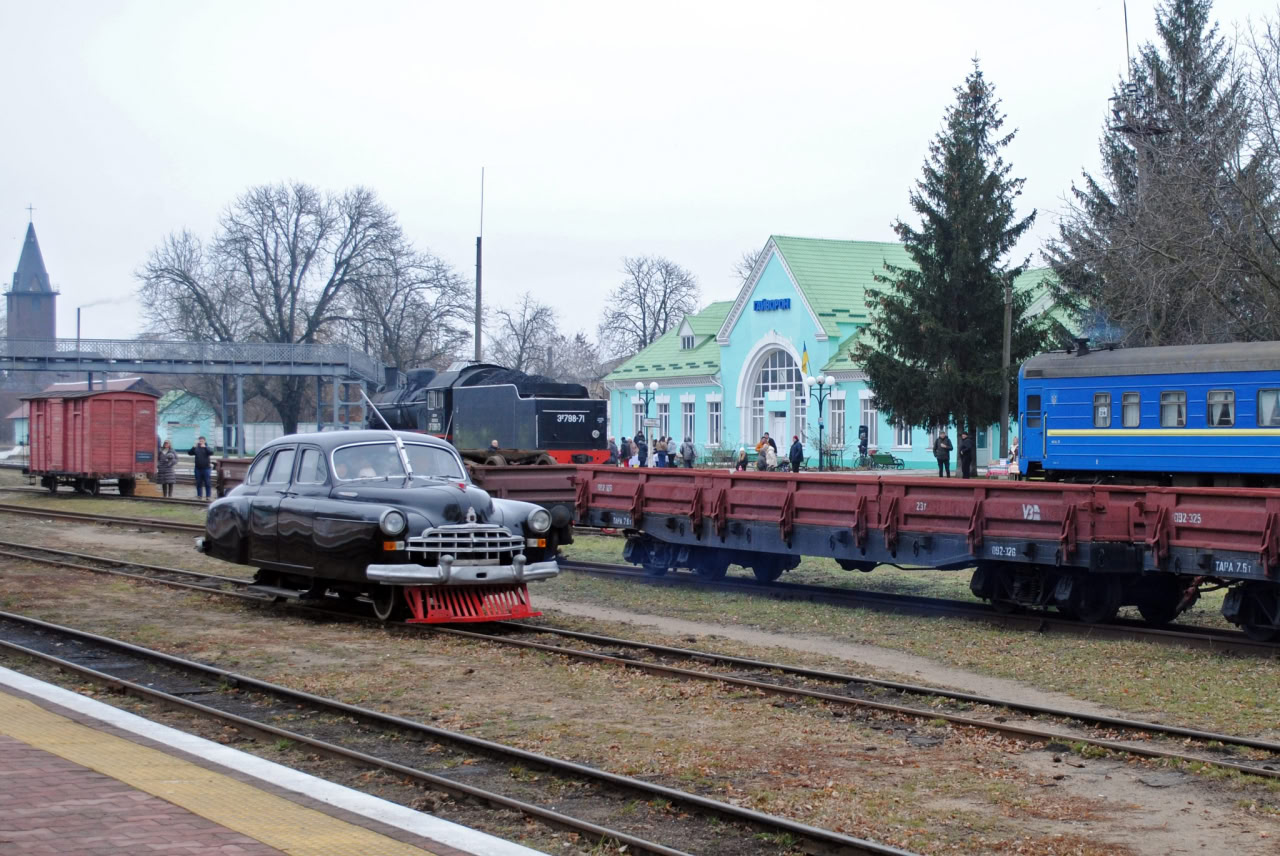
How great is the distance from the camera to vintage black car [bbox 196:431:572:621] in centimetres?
1228

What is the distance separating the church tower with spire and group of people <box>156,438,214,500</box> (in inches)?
4777

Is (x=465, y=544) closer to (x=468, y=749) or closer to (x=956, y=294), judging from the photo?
(x=468, y=749)

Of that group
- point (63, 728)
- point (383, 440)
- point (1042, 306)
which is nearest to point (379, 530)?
point (383, 440)

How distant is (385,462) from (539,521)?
1.69 m

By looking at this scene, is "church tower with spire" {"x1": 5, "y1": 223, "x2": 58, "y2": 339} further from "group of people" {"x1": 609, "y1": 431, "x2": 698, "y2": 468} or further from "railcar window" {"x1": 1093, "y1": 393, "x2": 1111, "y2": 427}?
"railcar window" {"x1": 1093, "y1": 393, "x2": 1111, "y2": 427}

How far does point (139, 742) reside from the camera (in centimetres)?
768

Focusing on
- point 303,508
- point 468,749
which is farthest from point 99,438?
point 468,749

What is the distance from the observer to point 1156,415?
2361 cm

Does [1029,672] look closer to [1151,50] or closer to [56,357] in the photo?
[1151,50]

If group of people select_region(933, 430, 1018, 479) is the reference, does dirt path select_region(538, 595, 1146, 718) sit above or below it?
below

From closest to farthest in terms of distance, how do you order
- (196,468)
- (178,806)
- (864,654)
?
(178,806) < (864,654) < (196,468)

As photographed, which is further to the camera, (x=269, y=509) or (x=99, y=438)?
(x=99, y=438)

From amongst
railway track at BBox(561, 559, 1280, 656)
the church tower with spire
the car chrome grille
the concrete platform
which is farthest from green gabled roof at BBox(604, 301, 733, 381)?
the church tower with spire

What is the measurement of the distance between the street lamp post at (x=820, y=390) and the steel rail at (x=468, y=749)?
34464 mm
